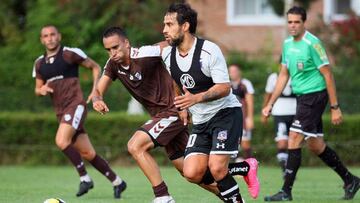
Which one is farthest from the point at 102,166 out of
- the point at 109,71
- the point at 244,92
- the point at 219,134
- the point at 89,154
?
the point at 244,92

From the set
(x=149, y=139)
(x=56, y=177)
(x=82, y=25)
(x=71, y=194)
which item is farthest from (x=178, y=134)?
(x=82, y=25)

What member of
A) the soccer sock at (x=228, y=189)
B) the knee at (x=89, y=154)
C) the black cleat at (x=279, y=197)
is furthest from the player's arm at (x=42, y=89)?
the soccer sock at (x=228, y=189)

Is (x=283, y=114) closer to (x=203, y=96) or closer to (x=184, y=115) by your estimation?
(x=184, y=115)

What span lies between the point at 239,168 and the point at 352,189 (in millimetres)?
2508

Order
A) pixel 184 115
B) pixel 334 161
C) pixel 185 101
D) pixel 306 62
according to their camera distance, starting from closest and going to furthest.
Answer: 1. pixel 185 101
2. pixel 184 115
3. pixel 306 62
4. pixel 334 161

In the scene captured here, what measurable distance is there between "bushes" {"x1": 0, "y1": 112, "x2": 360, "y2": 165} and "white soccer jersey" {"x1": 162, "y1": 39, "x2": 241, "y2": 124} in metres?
10.9

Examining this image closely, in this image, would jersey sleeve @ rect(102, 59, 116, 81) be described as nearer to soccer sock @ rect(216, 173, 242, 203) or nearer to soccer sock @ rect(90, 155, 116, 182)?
soccer sock @ rect(216, 173, 242, 203)

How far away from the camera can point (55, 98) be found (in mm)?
14602

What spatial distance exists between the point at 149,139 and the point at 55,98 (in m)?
3.55

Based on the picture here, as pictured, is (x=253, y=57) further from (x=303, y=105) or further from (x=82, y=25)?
(x=303, y=105)

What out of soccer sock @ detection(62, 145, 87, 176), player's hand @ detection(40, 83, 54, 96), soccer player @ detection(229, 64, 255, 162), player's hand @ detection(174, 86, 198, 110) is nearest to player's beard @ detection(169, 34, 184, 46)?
player's hand @ detection(174, 86, 198, 110)

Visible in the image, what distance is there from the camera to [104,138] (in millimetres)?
22328

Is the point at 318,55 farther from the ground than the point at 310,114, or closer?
farther from the ground

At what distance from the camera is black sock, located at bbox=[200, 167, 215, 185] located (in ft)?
34.6
